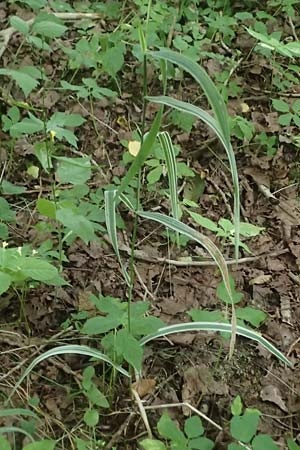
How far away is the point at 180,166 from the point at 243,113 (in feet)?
1.74

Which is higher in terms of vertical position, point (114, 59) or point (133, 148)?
point (114, 59)

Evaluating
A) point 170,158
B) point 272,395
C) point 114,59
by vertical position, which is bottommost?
point 272,395

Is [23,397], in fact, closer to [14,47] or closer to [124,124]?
[124,124]

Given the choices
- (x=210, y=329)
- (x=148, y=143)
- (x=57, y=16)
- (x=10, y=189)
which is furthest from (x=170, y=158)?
(x=57, y=16)

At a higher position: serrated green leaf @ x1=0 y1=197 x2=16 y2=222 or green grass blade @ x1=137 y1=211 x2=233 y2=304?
green grass blade @ x1=137 y1=211 x2=233 y2=304

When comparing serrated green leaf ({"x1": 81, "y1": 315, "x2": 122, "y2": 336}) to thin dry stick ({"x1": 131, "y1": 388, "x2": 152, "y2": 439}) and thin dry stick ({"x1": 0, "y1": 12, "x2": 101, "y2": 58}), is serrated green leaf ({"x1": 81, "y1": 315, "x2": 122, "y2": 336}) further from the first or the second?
thin dry stick ({"x1": 0, "y1": 12, "x2": 101, "y2": 58})

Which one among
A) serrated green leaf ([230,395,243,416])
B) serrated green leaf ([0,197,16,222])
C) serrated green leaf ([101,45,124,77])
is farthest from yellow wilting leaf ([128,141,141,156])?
serrated green leaf ([230,395,243,416])

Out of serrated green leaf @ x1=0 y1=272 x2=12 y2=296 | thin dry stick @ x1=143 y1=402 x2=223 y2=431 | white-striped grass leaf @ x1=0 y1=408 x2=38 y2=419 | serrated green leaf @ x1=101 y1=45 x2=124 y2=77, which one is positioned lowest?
thin dry stick @ x1=143 y1=402 x2=223 y2=431

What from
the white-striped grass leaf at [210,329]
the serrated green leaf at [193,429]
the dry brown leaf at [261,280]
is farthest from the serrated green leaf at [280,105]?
the serrated green leaf at [193,429]

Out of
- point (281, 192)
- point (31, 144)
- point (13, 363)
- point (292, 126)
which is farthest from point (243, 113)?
point (13, 363)

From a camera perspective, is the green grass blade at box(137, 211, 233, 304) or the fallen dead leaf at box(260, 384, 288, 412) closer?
the green grass blade at box(137, 211, 233, 304)

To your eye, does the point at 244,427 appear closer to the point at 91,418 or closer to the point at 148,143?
the point at 91,418

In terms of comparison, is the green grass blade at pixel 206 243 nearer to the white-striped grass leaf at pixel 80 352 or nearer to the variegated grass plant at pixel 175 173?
the variegated grass plant at pixel 175 173

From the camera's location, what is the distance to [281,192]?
242 centimetres
